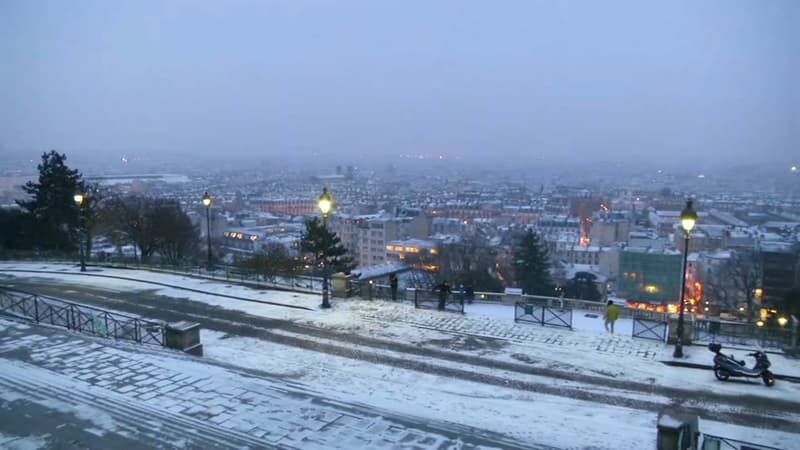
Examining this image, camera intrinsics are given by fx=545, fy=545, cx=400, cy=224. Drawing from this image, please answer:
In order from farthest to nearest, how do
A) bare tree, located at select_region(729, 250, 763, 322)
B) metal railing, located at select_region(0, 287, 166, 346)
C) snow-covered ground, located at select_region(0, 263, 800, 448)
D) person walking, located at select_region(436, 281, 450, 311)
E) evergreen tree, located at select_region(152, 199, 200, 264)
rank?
1. evergreen tree, located at select_region(152, 199, 200, 264)
2. bare tree, located at select_region(729, 250, 763, 322)
3. person walking, located at select_region(436, 281, 450, 311)
4. metal railing, located at select_region(0, 287, 166, 346)
5. snow-covered ground, located at select_region(0, 263, 800, 448)

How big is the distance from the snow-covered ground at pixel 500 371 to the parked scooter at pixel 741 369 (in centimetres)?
25

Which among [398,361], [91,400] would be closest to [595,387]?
[398,361]

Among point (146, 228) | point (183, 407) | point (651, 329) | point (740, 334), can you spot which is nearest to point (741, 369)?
point (651, 329)

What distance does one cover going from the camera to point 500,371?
13664 mm

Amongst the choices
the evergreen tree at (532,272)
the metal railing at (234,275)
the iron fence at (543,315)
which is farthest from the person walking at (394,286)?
the evergreen tree at (532,272)

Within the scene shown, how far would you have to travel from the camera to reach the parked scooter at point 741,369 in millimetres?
12883

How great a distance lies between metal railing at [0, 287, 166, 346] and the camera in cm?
1538

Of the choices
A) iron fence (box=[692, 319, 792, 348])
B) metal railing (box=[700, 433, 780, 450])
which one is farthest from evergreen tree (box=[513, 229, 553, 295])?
metal railing (box=[700, 433, 780, 450])

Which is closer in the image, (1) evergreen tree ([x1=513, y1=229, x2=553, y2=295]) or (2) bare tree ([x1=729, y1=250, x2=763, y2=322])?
(1) evergreen tree ([x1=513, y1=229, x2=553, y2=295])

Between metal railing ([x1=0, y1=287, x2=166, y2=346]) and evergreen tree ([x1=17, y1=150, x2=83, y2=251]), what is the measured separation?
20793 mm

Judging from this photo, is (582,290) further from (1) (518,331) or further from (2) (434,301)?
(1) (518,331)

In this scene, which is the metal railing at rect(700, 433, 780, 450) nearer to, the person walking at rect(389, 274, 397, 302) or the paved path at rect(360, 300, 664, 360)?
the paved path at rect(360, 300, 664, 360)

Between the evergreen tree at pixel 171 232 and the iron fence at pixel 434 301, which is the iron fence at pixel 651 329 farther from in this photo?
the evergreen tree at pixel 171 232

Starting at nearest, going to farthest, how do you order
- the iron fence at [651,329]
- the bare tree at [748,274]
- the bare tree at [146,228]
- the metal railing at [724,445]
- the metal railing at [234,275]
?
the metal railing at [724,445], the iron fence at [651,329], the metal railing at [234,275], the bare tree at [748,274], the bare tree at [146,228]
